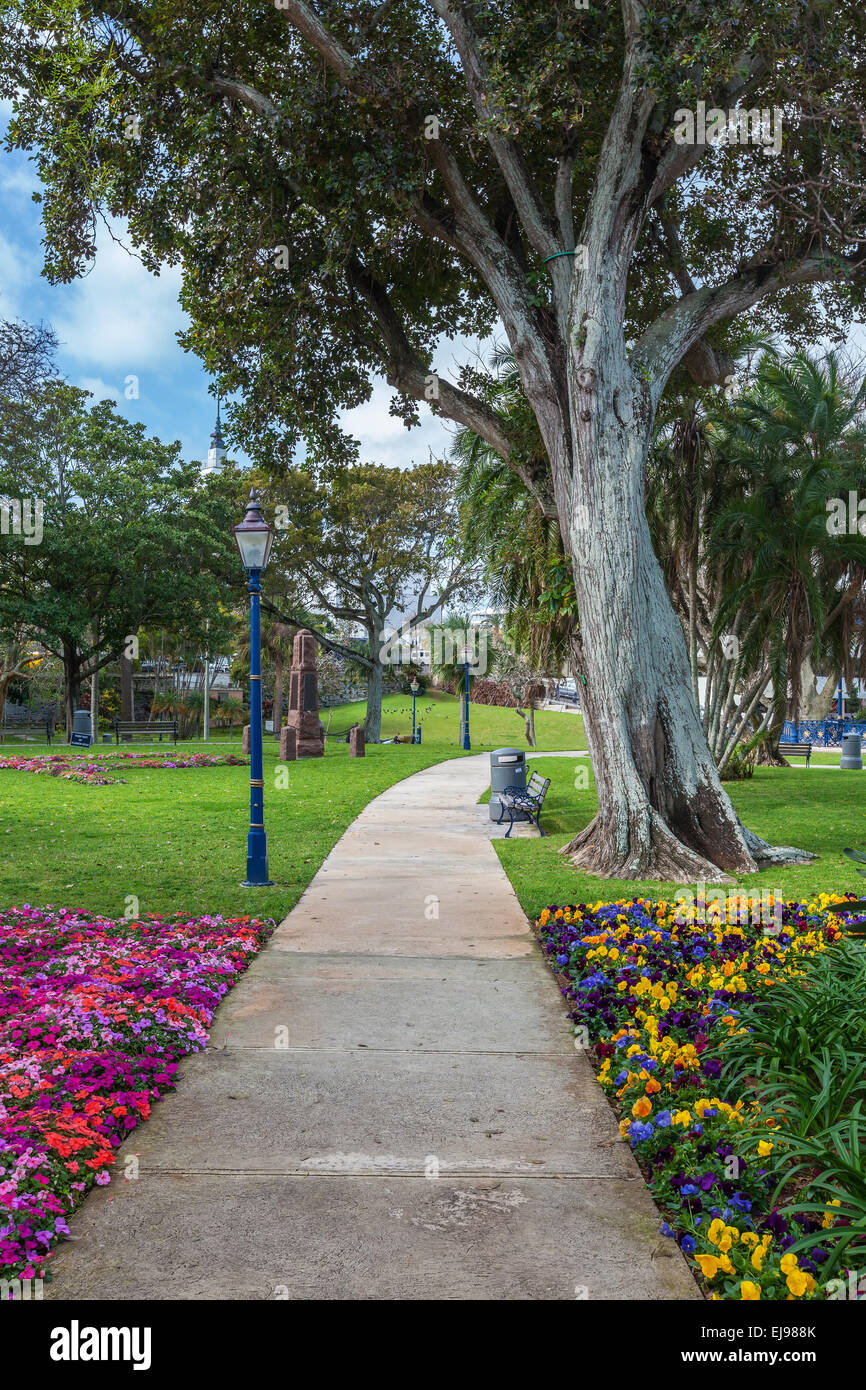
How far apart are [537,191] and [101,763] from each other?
17091mm

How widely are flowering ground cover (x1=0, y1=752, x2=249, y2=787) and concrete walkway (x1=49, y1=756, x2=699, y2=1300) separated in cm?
1479

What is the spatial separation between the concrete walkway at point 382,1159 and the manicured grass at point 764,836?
2.40m

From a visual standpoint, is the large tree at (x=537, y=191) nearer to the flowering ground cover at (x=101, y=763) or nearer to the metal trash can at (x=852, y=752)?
the flowering ground cover at (x=101, y=763)

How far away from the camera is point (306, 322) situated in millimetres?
11680

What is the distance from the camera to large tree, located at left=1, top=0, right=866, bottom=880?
938 centimetres

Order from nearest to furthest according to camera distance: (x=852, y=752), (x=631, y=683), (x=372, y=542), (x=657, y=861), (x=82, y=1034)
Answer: (x=82, y=1034) < (x=657, y=861) < (x=631, y=683) < (x=852, y=752) < (x=372, y=542)

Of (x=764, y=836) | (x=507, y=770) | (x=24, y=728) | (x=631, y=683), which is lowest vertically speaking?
(x=764, y=836)

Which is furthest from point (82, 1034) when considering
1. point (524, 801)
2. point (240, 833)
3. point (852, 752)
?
point (852, 752)

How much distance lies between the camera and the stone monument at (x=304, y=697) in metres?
27.0

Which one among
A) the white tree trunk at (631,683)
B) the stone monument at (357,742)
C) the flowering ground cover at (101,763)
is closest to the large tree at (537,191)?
the white tree trunk at (631,683)

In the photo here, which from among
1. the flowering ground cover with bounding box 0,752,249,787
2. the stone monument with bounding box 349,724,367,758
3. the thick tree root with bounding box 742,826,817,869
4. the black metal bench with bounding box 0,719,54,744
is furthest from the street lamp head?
the black metal bench with bounding box 0,719,54,744

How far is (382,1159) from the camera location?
3754 millimetres

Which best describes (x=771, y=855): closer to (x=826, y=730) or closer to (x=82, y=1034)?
(x=82, y=1034)

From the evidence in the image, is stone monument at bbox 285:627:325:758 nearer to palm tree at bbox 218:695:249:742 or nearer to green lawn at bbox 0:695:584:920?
green lawn at bbox 0:695:584:920
